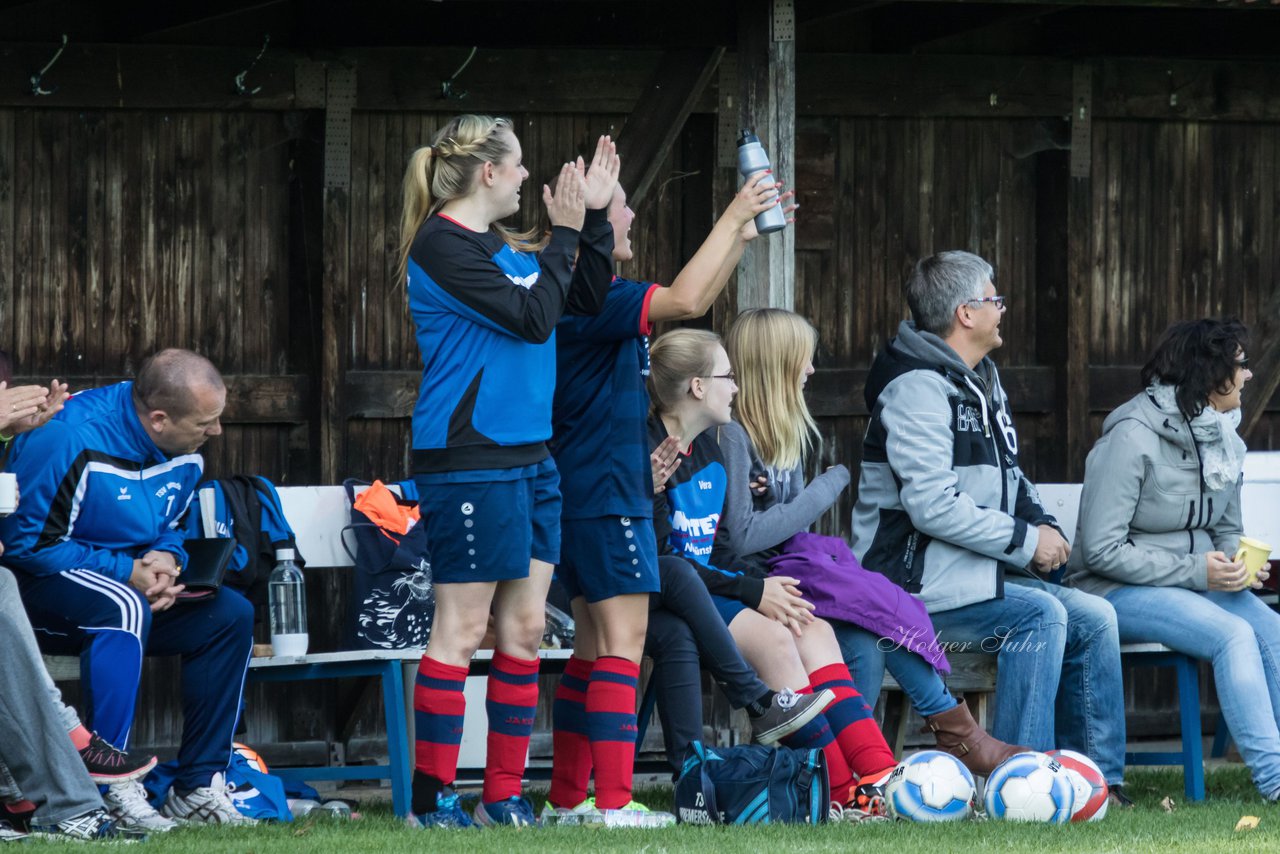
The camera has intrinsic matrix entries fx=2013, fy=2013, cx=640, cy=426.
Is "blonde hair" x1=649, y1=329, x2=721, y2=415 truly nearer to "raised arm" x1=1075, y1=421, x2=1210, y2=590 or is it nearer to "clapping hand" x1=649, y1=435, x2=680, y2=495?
"clapping hand" x1=649, y1=435, x2=680, y2=495

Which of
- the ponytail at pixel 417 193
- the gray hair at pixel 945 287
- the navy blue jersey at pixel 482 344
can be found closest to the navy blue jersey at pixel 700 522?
the navy blue jersey at pixel 482 344

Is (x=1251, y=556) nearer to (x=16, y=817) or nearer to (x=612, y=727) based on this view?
(x=612, y=727)

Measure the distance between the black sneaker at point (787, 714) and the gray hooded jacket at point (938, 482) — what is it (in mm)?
653

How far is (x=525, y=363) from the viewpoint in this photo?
5031mm

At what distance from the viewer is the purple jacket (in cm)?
578

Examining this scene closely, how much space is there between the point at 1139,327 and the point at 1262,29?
1.30 m

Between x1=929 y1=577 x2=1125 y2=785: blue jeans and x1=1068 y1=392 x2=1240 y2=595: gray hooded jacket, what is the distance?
0.73 feet

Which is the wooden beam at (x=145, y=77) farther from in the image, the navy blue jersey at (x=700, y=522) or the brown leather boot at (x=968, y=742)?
the brown leather boot at (x=968, y=742)

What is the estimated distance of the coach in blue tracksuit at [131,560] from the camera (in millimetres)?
5449

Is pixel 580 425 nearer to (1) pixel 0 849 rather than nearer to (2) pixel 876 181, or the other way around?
(1) pixel 0 849

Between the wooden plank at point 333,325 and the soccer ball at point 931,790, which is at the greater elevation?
the wooden plank at point 333,325

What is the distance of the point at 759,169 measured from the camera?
5.48 meters

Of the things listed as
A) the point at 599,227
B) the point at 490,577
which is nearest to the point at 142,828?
the point at 490,577

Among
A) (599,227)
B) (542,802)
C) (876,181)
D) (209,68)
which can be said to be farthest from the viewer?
(876,181)
